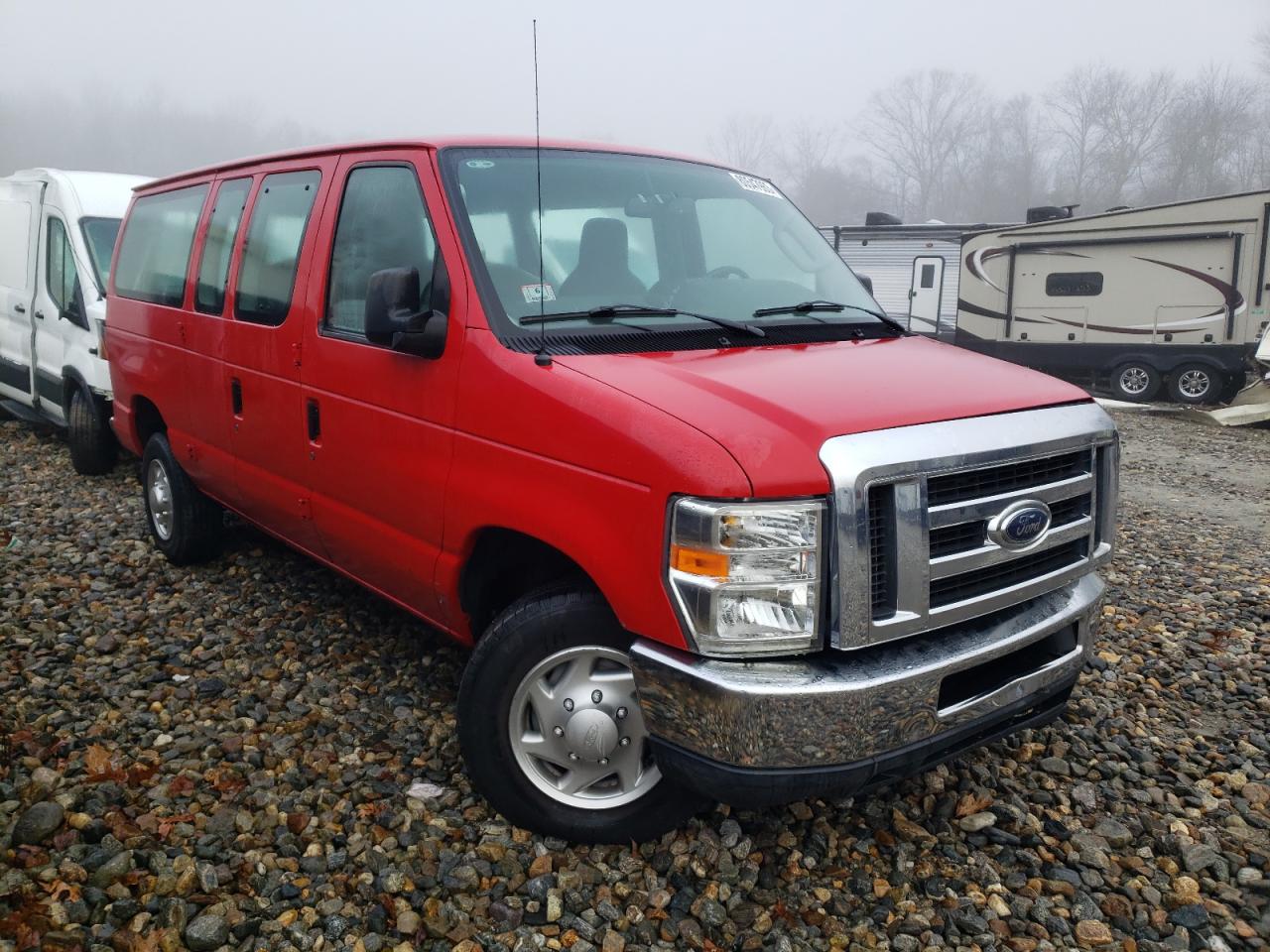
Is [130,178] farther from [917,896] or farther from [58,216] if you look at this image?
[917,896]

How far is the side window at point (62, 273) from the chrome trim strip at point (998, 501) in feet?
23.8

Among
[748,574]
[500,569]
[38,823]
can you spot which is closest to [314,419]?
[500,569]

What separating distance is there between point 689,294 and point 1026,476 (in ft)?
4.20

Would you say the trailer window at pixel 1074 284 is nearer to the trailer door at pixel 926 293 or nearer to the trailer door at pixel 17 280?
the trailer door at pixel 926 293

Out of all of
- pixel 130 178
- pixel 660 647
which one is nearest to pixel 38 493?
pixel 130 178

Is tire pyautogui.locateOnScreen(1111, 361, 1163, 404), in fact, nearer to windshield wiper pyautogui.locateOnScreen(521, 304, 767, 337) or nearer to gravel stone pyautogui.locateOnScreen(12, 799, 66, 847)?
windshield wiper pyautogui.locateOnScreen(521, 304, 767, 337)

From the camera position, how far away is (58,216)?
26.3 feet

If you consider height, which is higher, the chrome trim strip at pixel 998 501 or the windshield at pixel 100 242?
the windshield at pixel 100 242

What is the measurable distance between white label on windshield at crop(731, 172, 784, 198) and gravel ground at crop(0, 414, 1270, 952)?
7.94 ft

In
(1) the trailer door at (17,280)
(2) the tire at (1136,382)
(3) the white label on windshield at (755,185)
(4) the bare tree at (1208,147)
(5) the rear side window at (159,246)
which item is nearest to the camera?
(3) the white label on windshield at (755,185)

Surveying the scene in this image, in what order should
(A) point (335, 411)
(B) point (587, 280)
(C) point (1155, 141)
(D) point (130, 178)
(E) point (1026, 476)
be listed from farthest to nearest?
(C) point (1155, 141), (D) point (130, 178), (A) point (335, 411), (B) point (587, 280), (E) point (1026, 476)

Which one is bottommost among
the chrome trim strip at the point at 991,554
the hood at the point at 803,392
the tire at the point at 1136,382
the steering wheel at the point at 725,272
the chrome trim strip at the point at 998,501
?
the tire at the point at 1136,382

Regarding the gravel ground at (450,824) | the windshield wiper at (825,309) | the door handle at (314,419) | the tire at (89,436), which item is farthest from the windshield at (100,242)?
the windshield wiper at (825,309)

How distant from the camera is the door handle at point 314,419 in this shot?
379 centimetres
